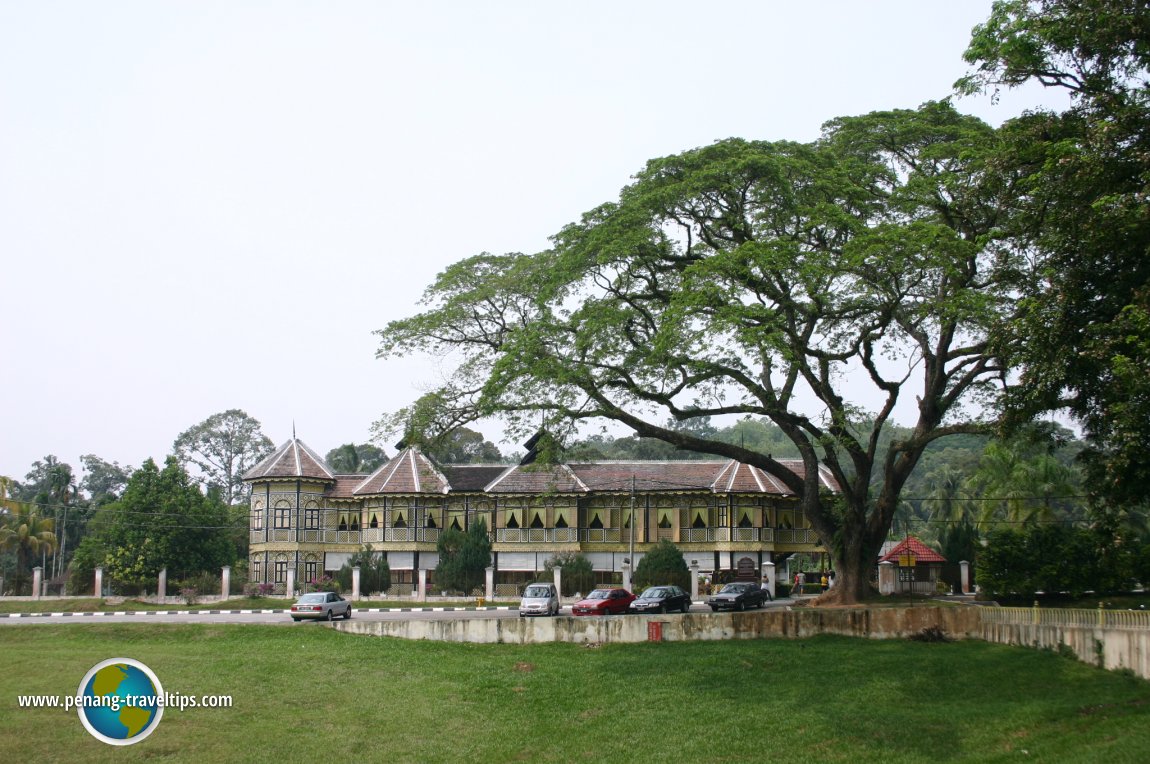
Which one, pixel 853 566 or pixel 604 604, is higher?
pixel 853 566

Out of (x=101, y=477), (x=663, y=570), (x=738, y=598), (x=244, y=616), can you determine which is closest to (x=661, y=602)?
(x=738, y=598)

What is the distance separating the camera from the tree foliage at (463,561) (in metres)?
51.7

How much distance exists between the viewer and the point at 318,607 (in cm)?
3516

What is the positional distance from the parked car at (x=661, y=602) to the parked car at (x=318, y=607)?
1015 cm

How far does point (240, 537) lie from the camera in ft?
241

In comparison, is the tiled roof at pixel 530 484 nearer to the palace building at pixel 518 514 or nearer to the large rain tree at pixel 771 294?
the palace building at pixel 518 514

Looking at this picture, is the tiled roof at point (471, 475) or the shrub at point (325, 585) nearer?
the shrub at point (325, 585)

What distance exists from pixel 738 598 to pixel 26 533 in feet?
157

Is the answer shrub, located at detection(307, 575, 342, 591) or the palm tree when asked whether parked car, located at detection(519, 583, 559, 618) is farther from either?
the palm tree

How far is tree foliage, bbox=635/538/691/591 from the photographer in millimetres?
48344

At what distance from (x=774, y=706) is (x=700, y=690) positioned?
2.02m

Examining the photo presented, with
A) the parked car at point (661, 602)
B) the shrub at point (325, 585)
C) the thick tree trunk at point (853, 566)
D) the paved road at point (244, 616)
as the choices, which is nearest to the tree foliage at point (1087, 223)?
the thick tree trunk at point (853, 566)

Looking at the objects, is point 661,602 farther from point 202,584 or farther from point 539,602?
point 202,584

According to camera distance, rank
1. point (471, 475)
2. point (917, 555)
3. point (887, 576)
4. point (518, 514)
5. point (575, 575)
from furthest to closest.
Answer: point (471, 475), point (518, 514), point (575, 575), point (917, 555), point (887, 576)
